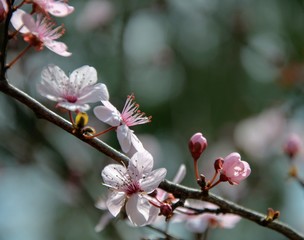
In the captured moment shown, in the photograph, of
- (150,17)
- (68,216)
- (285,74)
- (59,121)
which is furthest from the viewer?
(68,216)

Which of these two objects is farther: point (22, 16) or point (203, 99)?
point (203, 99)

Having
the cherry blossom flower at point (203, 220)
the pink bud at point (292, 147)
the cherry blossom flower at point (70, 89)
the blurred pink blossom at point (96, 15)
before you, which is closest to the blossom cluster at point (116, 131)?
the cherry blossom flower at point (70, 89)

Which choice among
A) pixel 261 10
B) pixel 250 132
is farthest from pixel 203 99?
pixel 261 10

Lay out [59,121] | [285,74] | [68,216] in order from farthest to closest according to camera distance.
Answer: [68,216] < [285,74] < [59,121]

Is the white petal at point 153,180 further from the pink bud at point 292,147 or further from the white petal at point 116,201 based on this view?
the pink bud at point 292,147

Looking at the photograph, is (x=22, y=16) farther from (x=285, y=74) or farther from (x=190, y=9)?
(x=190, y=9)

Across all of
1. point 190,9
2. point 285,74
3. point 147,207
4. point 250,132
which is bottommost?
point 147,207

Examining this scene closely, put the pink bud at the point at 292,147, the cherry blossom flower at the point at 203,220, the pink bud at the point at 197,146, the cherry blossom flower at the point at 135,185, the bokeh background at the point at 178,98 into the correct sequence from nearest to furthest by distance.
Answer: the cherry blossom flower at the point at 135,185 → the pink bud at the point at 197,146 → the cherry blossom flower at the point at 203,220 → the pink bud at the point at 292,147 → the bokeh background at the point at 178,98

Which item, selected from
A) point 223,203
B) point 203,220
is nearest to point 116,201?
point 223,203
